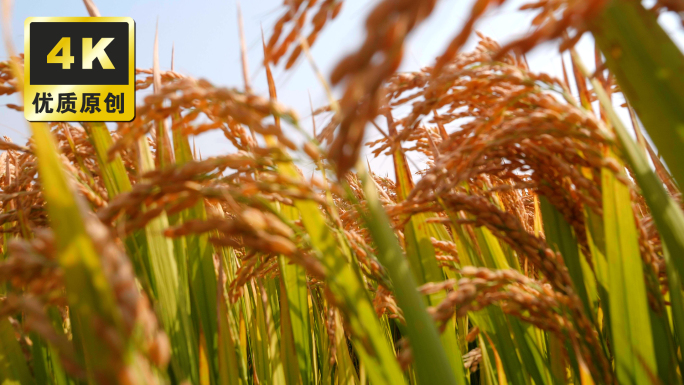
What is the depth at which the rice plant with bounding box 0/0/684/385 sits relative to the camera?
1.18 feet

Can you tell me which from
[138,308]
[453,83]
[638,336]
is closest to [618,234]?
[638,336]

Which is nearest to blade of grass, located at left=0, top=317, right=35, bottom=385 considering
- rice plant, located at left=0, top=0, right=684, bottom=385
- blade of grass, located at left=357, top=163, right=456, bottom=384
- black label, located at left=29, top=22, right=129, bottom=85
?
rice plant, located at left=0, top=0, right=684, bottom=385

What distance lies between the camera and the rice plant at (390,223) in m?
0.36

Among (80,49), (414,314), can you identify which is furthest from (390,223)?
(80,49)

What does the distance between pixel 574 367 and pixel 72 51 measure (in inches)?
109

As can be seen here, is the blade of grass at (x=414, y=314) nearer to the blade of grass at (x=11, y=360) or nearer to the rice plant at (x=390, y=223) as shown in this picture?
the rice plant at (x=390, y=223)

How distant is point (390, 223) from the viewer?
88cm

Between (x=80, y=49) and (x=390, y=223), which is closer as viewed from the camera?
(x=390, y=223)

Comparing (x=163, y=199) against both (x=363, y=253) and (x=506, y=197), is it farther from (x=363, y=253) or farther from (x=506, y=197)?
(x=506, y=197)

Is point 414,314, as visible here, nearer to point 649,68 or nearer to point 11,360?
point 649,68

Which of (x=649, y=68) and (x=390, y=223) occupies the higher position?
(x=649, y=68)

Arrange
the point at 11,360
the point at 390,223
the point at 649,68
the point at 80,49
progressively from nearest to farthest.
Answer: the point at 649,68 < the point at 390,223 < the point at 11,360 < the point at 80,49

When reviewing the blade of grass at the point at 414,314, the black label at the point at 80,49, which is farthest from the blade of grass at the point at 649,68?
the black label at the point at 80,49

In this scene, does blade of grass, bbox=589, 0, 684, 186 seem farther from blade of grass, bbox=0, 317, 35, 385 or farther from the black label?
the black label
